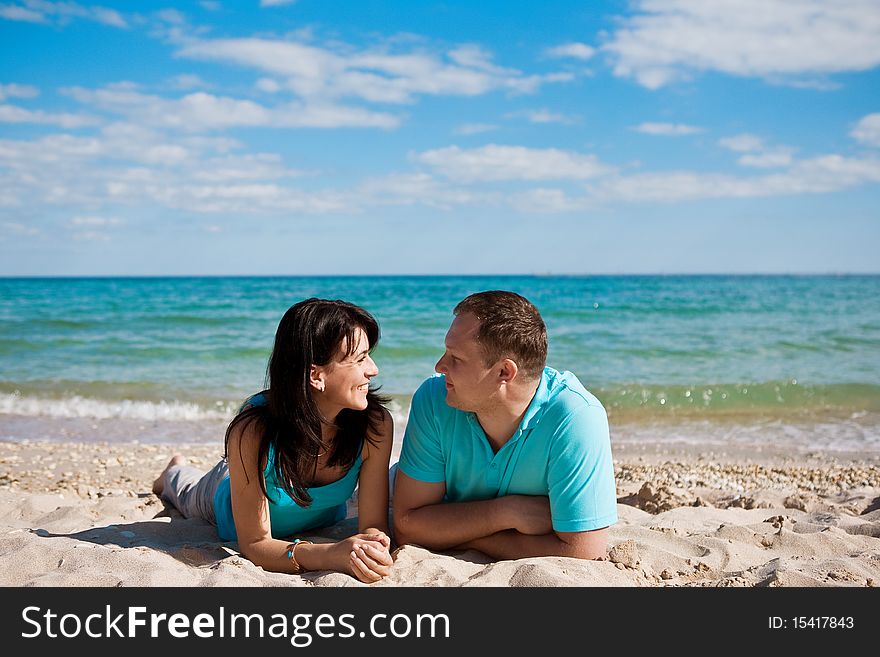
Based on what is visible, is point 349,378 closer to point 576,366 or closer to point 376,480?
point 376,480

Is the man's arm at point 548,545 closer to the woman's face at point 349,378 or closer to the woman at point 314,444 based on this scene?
the woman at point 314,444

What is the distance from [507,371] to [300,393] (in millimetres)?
995

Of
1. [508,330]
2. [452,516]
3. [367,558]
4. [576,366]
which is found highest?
[508,330]

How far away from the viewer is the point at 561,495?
3.72 metres

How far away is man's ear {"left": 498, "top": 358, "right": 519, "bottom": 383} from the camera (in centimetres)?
363

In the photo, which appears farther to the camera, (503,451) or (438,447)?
(438,447)

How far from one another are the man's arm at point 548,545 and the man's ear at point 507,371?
819mm

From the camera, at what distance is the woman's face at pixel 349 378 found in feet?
12.2

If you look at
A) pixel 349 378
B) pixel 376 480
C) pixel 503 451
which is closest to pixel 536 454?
pixel 503 451

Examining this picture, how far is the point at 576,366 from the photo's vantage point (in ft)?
48.5
